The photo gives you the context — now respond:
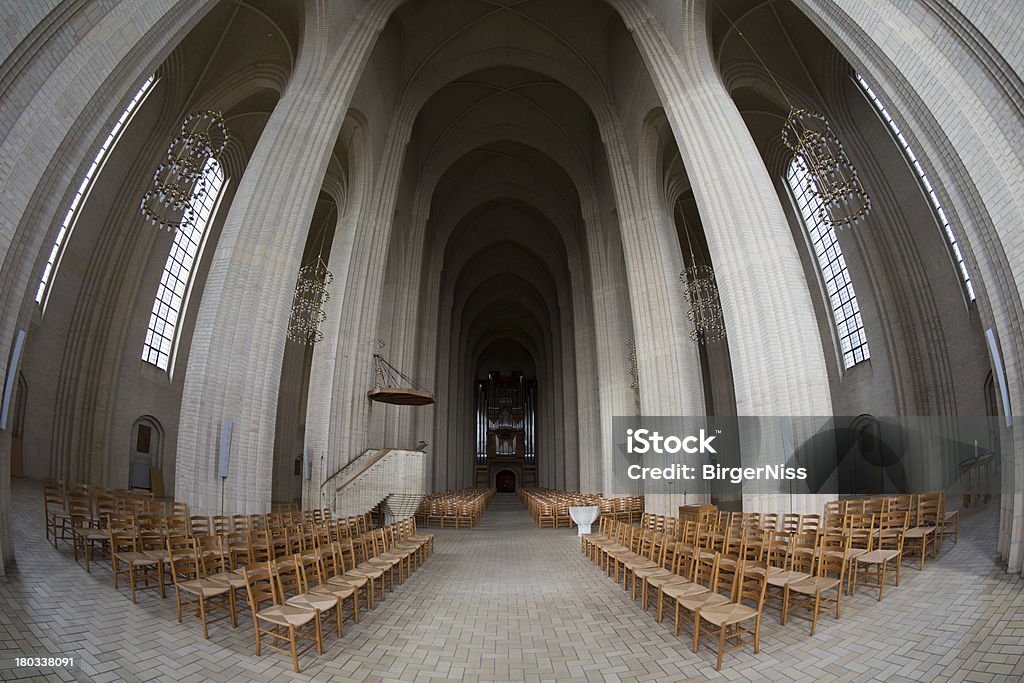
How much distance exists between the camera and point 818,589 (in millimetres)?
4227

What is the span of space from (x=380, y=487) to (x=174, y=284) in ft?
36.2

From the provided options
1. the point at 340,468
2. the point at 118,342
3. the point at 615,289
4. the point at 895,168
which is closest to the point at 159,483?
the point at 118,342

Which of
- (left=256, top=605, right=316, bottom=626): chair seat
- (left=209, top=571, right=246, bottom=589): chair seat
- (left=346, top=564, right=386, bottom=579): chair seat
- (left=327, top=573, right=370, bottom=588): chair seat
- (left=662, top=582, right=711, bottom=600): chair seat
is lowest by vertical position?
(left=346, top=564, right=386, bottom=579): chair seat

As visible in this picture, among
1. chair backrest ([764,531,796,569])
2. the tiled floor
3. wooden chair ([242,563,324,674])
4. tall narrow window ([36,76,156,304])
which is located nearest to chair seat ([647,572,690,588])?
the tiled floor

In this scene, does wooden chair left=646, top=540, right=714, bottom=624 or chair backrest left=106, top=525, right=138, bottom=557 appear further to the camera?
chair backrest left=106, top=525, right=138, bottom=557

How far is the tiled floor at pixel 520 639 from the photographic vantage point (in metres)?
3.43

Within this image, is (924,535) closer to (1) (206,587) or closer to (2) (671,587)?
(2) (671,587)

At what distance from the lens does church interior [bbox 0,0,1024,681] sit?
4.41 metres

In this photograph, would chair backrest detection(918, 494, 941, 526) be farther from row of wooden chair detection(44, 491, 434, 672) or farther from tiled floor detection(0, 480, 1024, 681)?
row of wooden chair detection(44, 491, 434, 672)

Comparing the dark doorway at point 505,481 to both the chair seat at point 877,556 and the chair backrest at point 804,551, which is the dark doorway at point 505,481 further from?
the chair seat at point 877,556

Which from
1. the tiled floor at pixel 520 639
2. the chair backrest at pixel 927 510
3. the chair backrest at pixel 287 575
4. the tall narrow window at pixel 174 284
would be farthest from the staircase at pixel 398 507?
the chair backrest at pixel 927 510

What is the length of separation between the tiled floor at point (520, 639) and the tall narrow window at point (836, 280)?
1184cm

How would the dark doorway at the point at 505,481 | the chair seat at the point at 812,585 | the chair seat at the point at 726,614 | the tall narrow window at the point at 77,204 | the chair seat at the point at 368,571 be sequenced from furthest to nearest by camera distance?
the dark doorway at the point at 505,481, the tall narrow window at the point at 77,204, the chair seat at the point at 368,571, the chair seat at the point at 812,585, the chair seat at the point at 726,614

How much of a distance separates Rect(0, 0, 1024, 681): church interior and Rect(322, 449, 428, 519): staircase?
Answer: 100 millimetres
